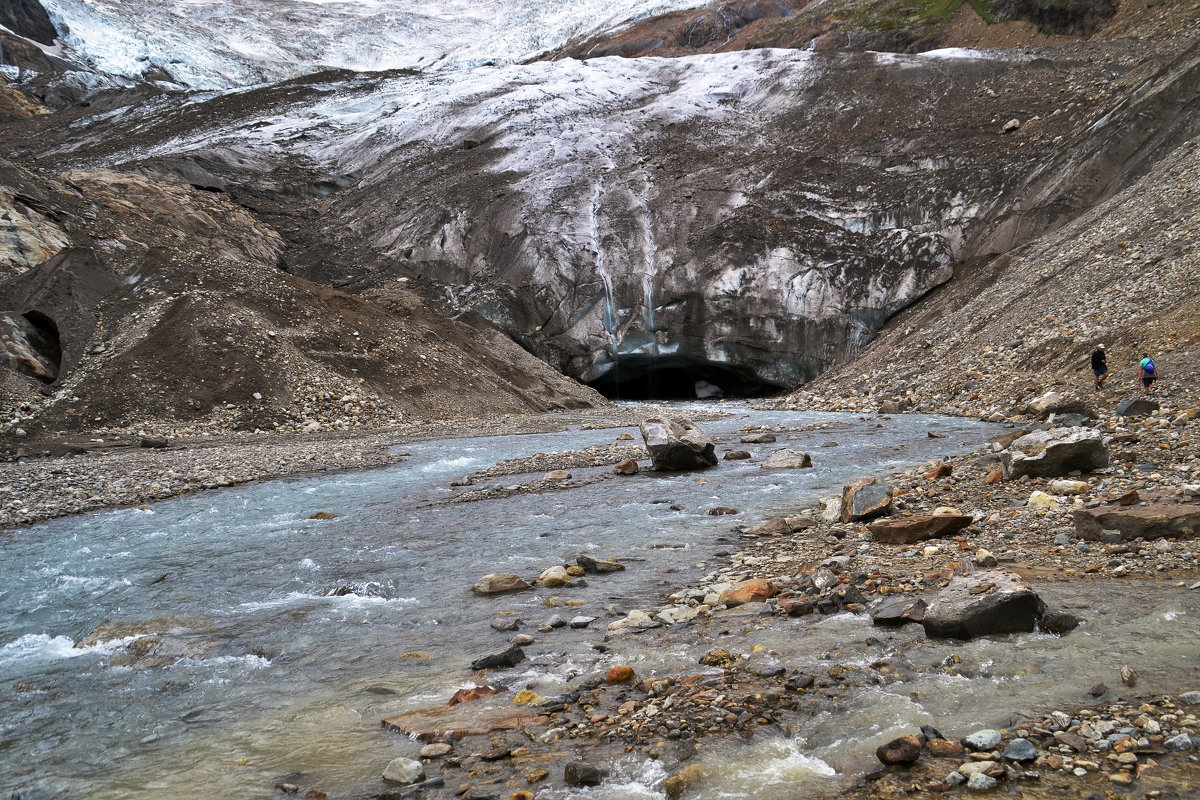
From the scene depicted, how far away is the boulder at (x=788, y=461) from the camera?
15617 mm

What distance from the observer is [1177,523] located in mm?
7035

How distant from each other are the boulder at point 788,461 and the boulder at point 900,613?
9.31 m

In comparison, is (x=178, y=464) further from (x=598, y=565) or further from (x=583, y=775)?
(x=583, y=775)

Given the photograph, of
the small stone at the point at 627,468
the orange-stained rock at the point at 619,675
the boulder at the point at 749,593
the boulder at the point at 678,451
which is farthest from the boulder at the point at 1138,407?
the orange-stained rock at the point at 619,675

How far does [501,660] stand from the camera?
654 centimetres

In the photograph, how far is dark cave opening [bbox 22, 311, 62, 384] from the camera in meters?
24.2

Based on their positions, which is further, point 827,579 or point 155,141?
point 155,141

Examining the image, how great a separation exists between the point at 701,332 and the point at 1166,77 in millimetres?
21809

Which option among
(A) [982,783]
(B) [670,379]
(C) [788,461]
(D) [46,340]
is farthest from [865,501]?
(B) [670,379]

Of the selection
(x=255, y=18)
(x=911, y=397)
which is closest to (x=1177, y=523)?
(x=911, y=397)

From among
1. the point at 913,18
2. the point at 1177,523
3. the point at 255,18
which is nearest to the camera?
the point at 1177,523

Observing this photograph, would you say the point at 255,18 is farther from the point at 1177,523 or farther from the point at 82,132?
the point at 1177,523

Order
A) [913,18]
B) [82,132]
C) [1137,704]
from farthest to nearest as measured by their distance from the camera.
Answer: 1. [913,18]
2. [82,132]
3. [1137,704]

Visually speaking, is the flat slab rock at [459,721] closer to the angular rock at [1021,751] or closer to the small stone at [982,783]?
the small stone at [982,783]
